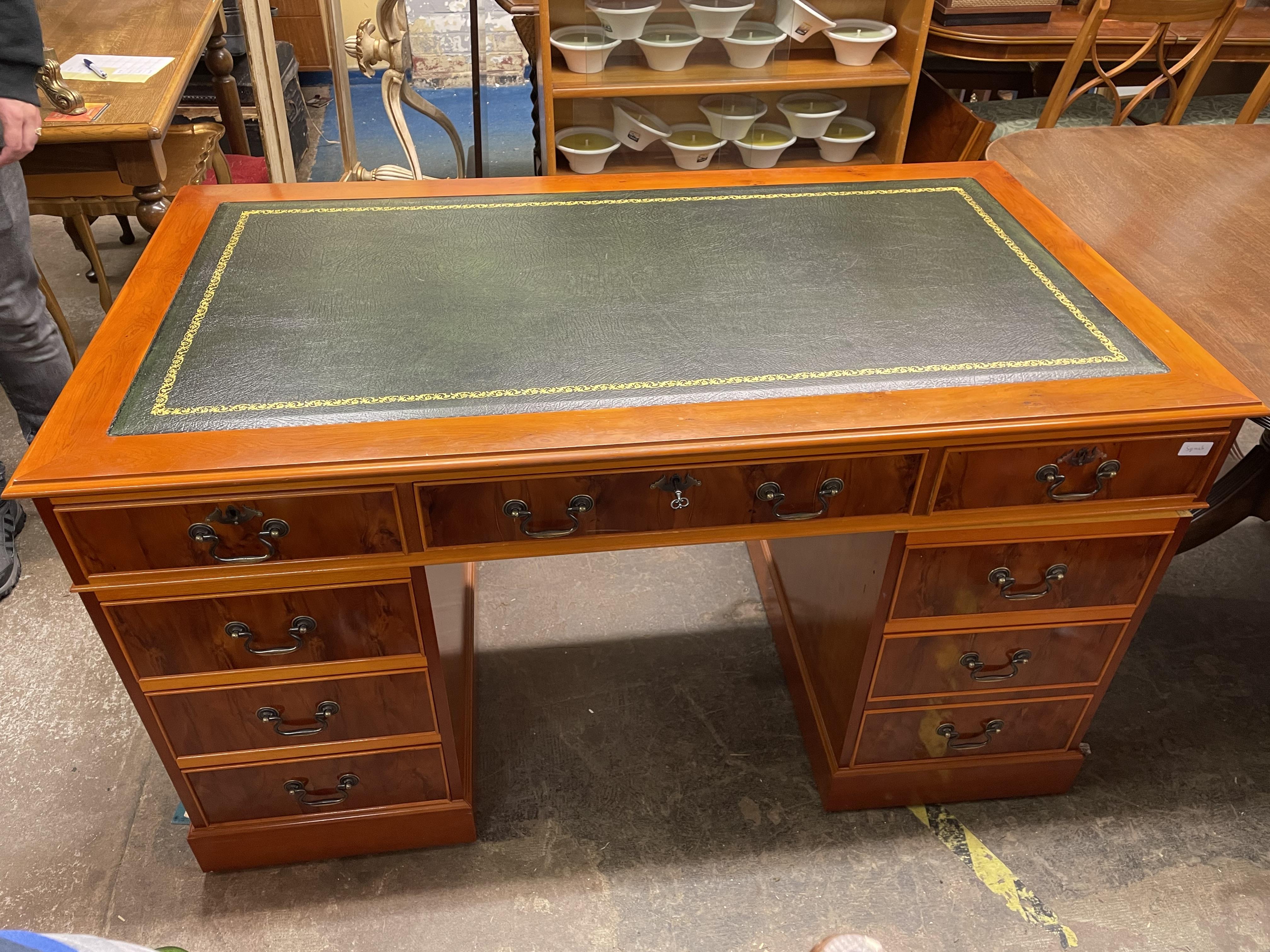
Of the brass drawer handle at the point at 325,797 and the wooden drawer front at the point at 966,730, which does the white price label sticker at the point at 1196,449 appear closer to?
the wooden drawer front at the point at 966,730

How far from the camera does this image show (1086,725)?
1.61 meters

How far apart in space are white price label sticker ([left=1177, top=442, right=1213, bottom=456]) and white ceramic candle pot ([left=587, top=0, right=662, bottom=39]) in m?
1.94

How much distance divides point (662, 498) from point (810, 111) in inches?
82.1

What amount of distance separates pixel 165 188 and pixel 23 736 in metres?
1.46

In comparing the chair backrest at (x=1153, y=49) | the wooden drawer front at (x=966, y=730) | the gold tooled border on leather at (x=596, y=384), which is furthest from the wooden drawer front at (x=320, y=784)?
the chair backrest at (x=1153, y=49)

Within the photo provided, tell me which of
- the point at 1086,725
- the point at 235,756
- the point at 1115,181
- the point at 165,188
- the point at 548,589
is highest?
the point at 1115,181

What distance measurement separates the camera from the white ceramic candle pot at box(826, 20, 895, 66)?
270 centimetres

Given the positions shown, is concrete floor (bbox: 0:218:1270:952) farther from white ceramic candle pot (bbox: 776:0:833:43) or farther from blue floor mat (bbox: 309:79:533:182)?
blue floor mat (bbox: 309:79:533:182)

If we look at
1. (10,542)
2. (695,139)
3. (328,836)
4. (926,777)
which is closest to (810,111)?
(695,139)

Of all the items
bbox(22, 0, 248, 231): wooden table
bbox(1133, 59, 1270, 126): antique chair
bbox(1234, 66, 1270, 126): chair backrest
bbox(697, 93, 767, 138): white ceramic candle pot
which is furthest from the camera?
bbox(1133, 59, 1270, 126): antique chair

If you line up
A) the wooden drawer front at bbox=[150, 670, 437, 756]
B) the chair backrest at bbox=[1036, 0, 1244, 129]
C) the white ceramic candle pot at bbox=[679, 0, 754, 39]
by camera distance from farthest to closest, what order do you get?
the white ceramic candle pot at bbox=[679, 0, 754, 39] → the chair backrest at bbox=[1036, 0, 1244, 129] → the wooden drawer front at bbox=[150, 670, 437, 756]

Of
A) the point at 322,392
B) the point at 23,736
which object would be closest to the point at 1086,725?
the point at 322,392

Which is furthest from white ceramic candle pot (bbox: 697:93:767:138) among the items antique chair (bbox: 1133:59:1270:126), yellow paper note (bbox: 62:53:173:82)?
yellow paper note (bbox: 62:53:173:82)

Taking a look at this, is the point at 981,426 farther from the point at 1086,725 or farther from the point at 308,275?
the point at 308,275
